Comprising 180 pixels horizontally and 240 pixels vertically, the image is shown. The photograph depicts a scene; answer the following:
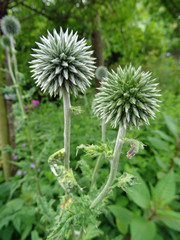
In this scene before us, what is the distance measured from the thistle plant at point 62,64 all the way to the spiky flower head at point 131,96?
0.15 metres

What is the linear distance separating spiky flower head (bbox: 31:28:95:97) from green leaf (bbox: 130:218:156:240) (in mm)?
1262

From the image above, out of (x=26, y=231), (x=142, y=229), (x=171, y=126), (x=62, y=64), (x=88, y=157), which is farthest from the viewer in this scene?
(x=171, y=126)

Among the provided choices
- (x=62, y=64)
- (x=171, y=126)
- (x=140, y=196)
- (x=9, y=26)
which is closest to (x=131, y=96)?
(x=62, y=64)

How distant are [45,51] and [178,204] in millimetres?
2035

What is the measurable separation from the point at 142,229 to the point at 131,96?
1198 mm

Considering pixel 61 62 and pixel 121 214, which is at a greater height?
pixel 61 62

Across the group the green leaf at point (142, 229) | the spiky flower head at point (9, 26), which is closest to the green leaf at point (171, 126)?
the green leaf at point (142, 229)

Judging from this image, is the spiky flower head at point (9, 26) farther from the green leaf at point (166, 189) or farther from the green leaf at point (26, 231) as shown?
the green leaf at point (166, 189)

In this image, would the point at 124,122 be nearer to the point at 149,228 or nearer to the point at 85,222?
the point at 85,222

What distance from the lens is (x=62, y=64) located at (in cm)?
76

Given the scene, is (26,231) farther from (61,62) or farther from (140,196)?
(61,62)

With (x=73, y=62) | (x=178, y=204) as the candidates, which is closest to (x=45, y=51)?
(x=73, y=62)

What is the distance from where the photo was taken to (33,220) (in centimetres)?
196

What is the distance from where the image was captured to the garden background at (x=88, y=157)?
4.51 ft
